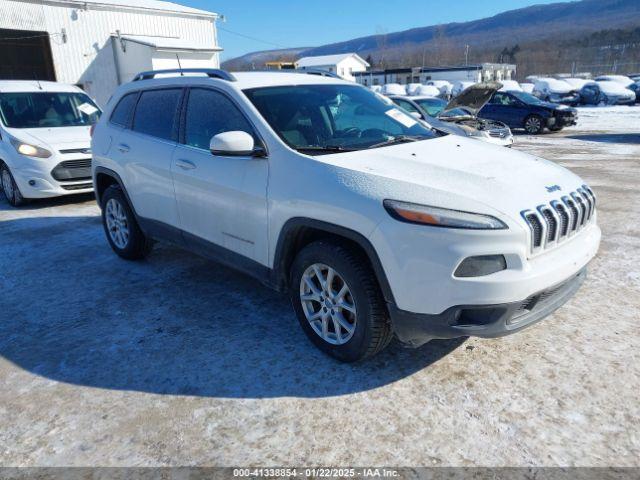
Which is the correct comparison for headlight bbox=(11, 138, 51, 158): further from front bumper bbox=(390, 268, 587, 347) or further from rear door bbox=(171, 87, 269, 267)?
front bumper bbox=(390, 268, 587, 347)

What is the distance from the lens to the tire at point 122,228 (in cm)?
492

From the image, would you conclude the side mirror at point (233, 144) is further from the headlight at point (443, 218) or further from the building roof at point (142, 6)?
the building roof at point (142, 6)

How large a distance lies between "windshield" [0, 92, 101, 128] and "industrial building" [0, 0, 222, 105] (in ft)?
45.5

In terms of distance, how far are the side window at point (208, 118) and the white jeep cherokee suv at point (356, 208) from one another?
14 mm

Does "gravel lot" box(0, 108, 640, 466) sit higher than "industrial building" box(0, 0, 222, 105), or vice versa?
"industrial building" box(0, 0, 222, 105)

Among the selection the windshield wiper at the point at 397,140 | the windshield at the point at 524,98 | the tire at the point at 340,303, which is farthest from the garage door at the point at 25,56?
the tire at the point at 340,303

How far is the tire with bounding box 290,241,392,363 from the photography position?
2.81 metres

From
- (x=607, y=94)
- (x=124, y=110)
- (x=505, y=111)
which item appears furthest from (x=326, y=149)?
(x=607, y=94)

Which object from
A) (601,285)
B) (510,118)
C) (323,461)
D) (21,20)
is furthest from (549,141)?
(21,20)

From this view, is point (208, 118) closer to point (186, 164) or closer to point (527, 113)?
point (186, 164)

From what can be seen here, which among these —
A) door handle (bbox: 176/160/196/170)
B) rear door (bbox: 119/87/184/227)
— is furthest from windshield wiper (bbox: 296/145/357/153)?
rear door (bbox: 119/87/184/227)

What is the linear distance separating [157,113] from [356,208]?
2554 millimetres

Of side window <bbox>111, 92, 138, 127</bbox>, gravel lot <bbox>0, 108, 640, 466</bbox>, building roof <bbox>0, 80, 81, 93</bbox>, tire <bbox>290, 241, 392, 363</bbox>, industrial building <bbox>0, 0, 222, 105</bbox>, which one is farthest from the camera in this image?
industrial building <bbox>0, 0, 222, 105</bbox>

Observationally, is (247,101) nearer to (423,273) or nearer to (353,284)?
(353,284)
